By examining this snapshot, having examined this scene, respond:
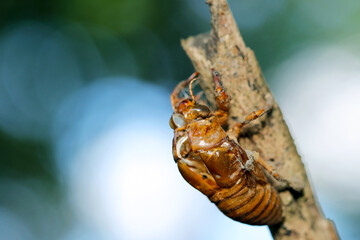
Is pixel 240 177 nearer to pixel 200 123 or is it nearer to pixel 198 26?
pixel 200 123

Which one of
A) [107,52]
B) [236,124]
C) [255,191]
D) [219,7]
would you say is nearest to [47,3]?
[107,52]

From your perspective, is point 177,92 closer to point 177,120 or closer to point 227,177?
point 177,120

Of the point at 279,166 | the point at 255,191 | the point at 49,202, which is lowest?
the point at 255,191

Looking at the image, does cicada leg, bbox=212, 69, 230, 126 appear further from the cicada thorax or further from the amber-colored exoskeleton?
the cicada thorax

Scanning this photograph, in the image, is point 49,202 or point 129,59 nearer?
point 129,59

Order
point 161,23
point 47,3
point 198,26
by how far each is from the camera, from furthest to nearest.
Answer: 1. point 198,26
2. point 161,23
3. point 47,3

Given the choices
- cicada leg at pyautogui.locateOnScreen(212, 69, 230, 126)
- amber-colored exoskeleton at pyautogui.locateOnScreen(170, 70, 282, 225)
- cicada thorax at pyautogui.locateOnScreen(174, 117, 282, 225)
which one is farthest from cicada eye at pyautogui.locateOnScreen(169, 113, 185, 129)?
cicada leg at pyautogui.locateOnScreen(212, 69, 230, 126)

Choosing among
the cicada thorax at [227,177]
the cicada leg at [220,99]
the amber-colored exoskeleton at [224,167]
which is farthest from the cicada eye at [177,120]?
the cicada leg at [220,99]
